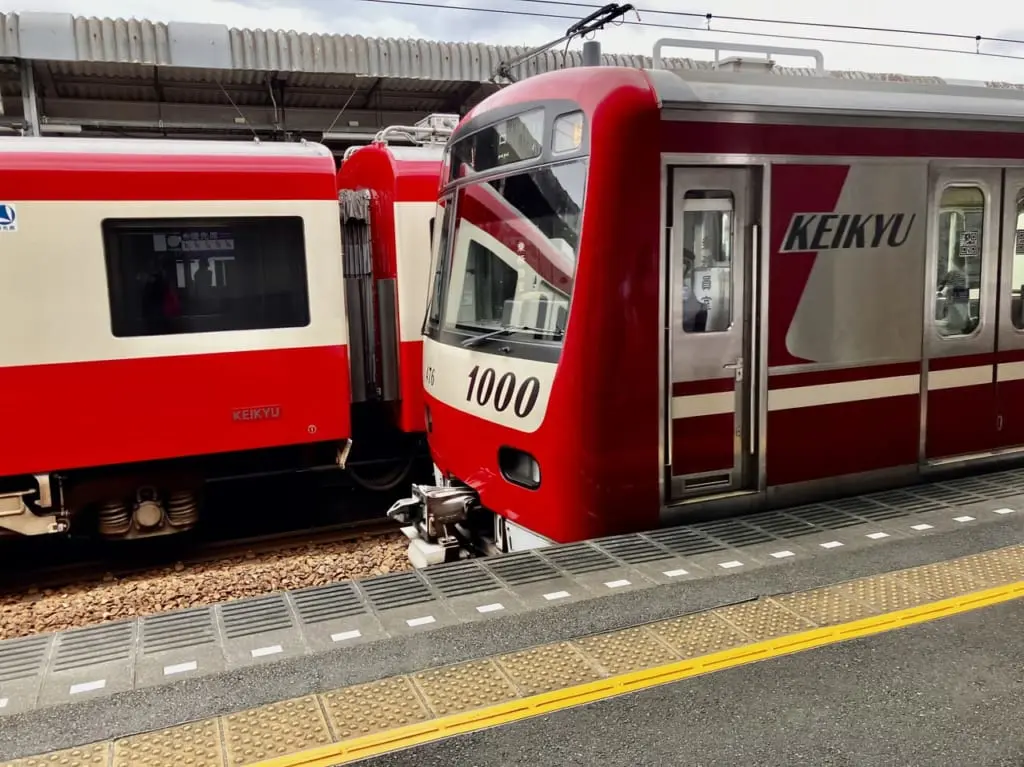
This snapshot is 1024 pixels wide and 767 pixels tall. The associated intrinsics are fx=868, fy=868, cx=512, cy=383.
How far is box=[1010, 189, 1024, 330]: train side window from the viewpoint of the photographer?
17.7 feet

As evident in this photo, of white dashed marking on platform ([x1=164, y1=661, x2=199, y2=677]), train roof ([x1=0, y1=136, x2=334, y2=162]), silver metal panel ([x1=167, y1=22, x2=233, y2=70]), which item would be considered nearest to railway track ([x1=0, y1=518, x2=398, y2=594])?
train roof ([x1=0, y1=136, x2=334, y2=162])

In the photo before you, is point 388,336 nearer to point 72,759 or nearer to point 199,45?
point 199,45

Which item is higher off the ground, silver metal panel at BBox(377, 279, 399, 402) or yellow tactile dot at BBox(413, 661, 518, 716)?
silver metal panel at BBox(377, 279, 399, 402)

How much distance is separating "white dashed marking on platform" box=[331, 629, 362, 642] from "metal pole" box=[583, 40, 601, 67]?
3.16m

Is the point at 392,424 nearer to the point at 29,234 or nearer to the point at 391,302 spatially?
the point at 391,302

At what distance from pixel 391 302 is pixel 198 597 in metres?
2.90

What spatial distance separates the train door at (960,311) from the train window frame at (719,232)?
134 centimetres

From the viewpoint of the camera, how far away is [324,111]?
11906 millimetres

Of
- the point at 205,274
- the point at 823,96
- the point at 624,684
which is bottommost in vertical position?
the point at 624,684

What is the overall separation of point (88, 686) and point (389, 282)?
490 centimetres

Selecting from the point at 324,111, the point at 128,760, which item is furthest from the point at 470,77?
the point at 128,760

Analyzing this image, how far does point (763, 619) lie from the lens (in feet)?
11.5

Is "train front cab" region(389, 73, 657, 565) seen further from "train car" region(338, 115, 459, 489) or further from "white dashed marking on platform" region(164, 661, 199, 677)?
"white dashed marking on platform" region(164, 661, 199, 677)

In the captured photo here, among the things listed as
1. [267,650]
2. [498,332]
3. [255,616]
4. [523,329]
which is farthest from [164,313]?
[267,650]
